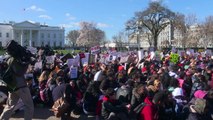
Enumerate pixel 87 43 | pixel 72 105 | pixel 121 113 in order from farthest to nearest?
pixel 87 43 < pixel 72 105 < pixel 121 113

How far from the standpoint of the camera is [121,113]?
924 cm

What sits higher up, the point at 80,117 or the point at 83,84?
the point at 83,84

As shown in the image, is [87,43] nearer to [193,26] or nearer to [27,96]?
[193,26]

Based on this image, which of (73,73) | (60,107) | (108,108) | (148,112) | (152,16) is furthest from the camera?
(152,16)

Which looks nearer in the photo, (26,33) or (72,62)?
(72,62)

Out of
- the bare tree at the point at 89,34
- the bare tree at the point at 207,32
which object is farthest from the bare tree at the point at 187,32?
the bare tree at the point at 89,34

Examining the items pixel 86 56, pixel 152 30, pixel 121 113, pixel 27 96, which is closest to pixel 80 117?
pixel 121 113

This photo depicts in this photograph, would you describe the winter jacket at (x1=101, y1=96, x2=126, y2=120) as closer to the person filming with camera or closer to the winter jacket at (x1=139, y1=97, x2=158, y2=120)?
the winter jacket at (x1=139, y1=97, x2=158, y2=120)

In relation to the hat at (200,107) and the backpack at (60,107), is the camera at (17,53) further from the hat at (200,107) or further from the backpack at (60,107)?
the hat at (200,107)

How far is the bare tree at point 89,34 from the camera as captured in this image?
126 m

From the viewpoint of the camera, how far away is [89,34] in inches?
5044

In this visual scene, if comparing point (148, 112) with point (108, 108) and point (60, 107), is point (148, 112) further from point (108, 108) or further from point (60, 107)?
point (60, 107)

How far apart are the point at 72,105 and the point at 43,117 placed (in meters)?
0.97

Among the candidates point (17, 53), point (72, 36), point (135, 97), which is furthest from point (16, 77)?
point (72, 36)
